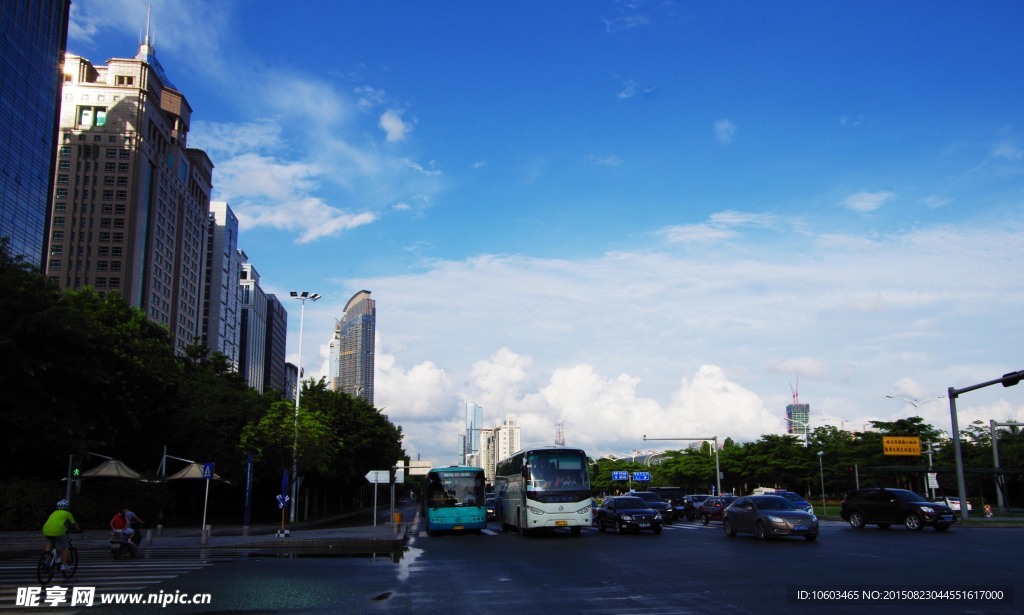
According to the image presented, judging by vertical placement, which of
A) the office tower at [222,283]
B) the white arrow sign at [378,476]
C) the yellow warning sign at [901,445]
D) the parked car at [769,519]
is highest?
the office tower at [222,283]

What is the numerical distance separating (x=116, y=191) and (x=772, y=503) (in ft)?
429

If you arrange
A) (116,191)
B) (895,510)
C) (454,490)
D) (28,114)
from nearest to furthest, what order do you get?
1. (895,510)
2. (454,490)
3. (28,114)
4. (116,191)

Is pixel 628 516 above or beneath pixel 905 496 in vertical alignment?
beneath

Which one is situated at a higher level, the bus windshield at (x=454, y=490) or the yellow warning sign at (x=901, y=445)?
the yellow warning sign at (x=901, y=445)

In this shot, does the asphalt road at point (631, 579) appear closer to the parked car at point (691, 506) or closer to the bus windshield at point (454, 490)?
the bus windshield at point (454, 490)

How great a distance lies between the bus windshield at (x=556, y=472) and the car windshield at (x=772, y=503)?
6852mm

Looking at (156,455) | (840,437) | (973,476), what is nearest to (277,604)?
(156,455)

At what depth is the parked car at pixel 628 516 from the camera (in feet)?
96.1

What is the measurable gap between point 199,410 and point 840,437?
243 ft

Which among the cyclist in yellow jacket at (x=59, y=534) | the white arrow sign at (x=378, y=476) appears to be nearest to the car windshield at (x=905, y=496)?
the white arrow sign at (x=378, y=476)

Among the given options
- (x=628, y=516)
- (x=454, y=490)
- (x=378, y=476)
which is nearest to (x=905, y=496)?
(x=628, y=516)

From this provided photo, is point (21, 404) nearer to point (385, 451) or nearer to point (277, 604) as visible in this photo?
point (277, 604)

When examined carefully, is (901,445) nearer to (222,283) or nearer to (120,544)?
(120,544)

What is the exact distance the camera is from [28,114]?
96.6m
